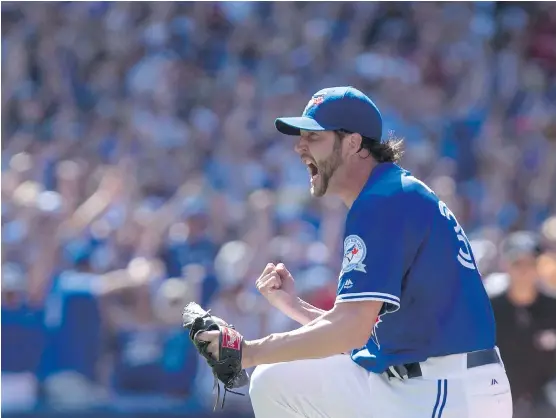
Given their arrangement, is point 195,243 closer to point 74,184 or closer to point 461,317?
point 74,184

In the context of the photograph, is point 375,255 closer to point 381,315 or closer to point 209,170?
point 381,315

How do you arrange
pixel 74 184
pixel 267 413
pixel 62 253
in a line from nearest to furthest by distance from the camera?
pixel 267 413
pixel 62 253
pixel 74 184

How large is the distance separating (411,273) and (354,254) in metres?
0.22

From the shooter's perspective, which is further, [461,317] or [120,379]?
[120,379]

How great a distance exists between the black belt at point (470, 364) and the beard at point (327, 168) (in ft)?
2.07

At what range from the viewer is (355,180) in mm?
3416

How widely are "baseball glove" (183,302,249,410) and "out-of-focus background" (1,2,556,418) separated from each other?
3.27 m

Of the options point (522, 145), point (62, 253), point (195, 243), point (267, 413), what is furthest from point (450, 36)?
point (267, 413)

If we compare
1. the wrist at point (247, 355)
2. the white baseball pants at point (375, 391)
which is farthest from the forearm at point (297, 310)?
the wrist at point (247, 355)

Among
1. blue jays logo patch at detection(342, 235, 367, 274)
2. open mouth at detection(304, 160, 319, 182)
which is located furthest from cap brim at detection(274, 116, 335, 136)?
blue jays logo patch at detection(342, 235, 367, 274)

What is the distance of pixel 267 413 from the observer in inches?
139

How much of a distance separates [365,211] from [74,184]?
18.3 feet

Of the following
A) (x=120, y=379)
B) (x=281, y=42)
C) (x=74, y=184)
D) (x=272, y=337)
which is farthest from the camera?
(x=281, y=42)

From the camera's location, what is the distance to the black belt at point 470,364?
3.26 metres
